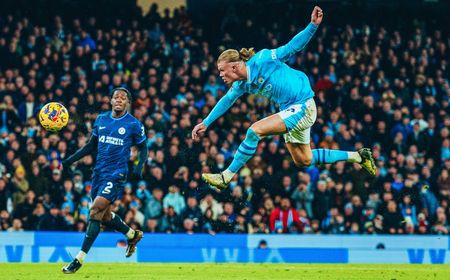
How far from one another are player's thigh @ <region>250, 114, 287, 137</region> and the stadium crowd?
6.85m

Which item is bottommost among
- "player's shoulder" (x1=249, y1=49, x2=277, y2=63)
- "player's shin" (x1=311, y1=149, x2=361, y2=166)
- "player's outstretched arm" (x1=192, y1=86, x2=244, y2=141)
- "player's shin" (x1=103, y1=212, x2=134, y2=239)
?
"player's shin" (x1=103, y1=212, x2=134, y2=239)

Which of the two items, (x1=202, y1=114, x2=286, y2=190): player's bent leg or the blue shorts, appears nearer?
(x1=202, y1=114, x2=286, y2=190): player's bent leg

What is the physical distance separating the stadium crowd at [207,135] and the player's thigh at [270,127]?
685 centimetres

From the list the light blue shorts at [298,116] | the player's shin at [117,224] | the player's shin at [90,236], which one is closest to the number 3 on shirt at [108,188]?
the player's shin at [90,236]

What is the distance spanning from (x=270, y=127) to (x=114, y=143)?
2.39 meters

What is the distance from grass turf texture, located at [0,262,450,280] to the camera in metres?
13.9

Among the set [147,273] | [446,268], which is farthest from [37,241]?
[446,268]

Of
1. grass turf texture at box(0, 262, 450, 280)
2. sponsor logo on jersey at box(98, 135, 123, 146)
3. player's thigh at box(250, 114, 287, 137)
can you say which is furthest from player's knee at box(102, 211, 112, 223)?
player's thigh at box(250, 114, 287, 137)

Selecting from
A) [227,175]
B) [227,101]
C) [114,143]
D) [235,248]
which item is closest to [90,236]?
[114,143]

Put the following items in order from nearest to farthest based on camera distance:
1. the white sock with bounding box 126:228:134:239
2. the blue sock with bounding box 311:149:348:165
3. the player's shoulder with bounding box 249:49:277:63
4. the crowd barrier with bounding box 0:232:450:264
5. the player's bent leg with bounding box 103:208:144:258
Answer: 1. the player's shoulder with bounding box 249:49:277:63
2. the blue sock with bounding box 311:149:348:165
3. the player's bent leg with bounding box 103:208:144:258
4. the white sock with bounding box 126:228:134:239
5. the crowd barrier with bounding box 0:232:450:264

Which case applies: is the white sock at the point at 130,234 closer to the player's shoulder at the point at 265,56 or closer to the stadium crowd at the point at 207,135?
the player's shoulder at the point at 265,56

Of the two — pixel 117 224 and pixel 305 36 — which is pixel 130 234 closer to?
pixel 117 224

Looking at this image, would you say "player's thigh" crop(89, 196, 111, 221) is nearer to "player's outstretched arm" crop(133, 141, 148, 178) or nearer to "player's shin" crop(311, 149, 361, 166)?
"player's outstretched arm" crop(133, 141, 148, 178)

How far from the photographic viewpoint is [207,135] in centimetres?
2153
